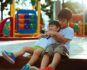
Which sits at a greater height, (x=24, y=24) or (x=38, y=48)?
(x=38, y=48)

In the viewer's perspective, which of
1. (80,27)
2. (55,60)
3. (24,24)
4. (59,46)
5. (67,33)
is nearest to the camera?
(55,60)

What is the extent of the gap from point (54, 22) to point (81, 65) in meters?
0.57

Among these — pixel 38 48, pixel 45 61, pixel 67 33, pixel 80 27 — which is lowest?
pixel 80 27

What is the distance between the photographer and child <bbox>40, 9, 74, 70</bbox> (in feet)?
11.8

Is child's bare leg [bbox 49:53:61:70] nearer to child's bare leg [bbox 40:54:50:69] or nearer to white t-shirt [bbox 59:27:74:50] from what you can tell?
child's bare leg [bbox 40:54:50:69]

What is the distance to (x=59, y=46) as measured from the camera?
12.2ft

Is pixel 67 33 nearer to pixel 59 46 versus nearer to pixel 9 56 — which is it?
pixel 59 46

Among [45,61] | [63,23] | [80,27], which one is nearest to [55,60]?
[45,61]

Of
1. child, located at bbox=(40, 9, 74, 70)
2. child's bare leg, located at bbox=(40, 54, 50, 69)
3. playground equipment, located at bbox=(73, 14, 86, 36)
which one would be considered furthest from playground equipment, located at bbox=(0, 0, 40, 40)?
child's bare leg, located at bbox=(40, 54, 50, 69)

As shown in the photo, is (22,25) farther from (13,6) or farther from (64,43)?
(64,43)

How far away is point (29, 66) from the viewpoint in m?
3.49

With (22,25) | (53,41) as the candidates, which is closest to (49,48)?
(53,41)

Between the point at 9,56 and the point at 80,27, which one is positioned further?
the point at 80,27

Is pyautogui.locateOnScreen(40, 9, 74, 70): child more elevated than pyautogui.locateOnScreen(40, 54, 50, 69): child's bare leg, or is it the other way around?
pyautogui.locateOnScreen(40, 9, 74, 70): child
